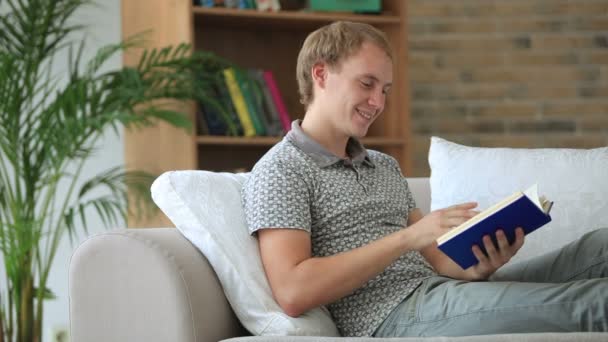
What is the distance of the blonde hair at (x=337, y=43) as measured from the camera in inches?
76.9

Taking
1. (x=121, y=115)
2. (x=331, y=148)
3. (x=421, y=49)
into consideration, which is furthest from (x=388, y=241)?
(x=421, y=49)

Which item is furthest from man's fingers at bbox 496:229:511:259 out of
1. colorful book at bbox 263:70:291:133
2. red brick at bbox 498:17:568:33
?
red brick at bbox 498:17:568:33

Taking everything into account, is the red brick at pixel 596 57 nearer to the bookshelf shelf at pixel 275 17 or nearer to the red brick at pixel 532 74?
the red brick at pixel 532 74

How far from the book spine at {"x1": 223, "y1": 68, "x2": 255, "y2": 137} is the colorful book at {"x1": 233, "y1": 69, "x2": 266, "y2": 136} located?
1 cm

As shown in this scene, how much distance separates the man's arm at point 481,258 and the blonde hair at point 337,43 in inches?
15.2

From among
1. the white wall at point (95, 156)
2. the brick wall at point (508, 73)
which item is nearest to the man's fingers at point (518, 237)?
the white wall at point (95, 156)

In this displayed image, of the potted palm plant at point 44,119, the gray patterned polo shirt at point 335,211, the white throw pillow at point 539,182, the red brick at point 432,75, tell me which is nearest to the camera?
the gray patterned polo shirt at point 335,211

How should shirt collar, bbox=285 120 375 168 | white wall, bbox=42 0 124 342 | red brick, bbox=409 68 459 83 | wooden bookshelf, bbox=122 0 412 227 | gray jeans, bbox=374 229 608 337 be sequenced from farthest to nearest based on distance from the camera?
red brick, bbox=409 68 459 83 → white wall, bbox=42 0 124 342 → wooden bookshelf, bbox=122 0 412 227 → shirt collar, bbox=285 120 375 168 → gray jeans, bbox=374 229 608 337

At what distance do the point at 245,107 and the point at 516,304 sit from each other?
1842mm

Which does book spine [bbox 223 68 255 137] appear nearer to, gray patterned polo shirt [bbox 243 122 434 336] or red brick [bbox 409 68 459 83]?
red brick [bbox 409 68 459 83]

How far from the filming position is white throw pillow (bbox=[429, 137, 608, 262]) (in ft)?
7.14

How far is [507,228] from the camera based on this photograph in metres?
1.65

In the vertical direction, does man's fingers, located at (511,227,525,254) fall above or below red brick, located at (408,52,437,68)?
below

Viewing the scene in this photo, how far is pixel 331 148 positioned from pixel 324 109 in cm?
8
